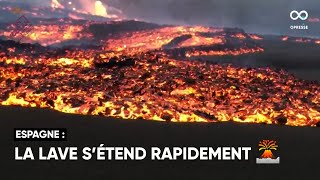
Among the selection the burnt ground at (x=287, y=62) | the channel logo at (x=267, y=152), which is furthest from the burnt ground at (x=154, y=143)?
the burnt ground at (x=287, y=62)

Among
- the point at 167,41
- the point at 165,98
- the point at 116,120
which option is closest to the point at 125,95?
the point at 165,98

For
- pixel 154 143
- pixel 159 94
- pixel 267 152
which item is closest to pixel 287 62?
pixel 159 94

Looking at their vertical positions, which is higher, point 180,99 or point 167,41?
point 167,41

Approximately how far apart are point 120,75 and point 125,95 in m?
11.0

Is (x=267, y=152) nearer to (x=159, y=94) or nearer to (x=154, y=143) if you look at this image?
(x=154, y=143)

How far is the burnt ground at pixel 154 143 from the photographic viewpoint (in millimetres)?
18578

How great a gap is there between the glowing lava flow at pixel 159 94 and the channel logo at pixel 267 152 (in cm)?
532

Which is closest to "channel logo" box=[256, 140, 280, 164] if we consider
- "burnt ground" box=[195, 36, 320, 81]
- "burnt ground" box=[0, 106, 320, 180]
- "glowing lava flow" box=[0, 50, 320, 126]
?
"burnt ground" box=[0, 106, 320, 180]

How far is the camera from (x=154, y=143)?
22641 millimetres

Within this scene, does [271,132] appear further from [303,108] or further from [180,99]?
[180,99]

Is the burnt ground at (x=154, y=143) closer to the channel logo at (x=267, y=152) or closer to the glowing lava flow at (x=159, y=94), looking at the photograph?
the channel logo at (x=267, y=152)

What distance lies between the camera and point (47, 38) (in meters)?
157

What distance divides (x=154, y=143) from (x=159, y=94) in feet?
44.0

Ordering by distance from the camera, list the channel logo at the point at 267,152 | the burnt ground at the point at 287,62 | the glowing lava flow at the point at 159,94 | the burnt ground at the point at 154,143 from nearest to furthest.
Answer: the burnt ground at the point at 154,143 < the channel logo at the point at 267,152 < the glowing lava flow at the point at 159,94 < the burnt ground at the point at 287,62
